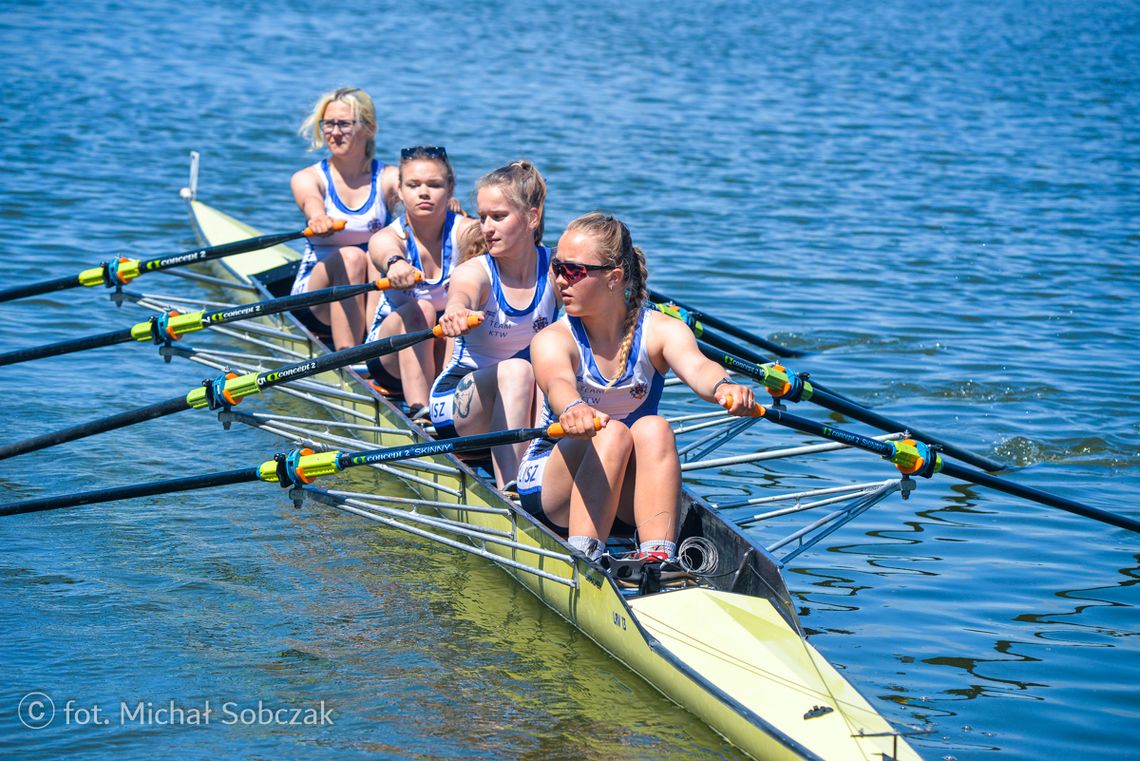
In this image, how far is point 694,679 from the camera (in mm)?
4789

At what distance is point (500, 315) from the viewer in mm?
6566

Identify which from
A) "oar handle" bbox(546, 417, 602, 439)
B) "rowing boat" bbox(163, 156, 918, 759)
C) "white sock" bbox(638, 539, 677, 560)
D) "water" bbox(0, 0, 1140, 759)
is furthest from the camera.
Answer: "white sock" bbox(638, 539, 677, 560)

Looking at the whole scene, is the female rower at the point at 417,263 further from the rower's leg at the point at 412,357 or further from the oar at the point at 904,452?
the oar at the point at 904,452

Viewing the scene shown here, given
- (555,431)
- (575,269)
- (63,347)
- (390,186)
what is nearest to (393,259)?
(390,186)

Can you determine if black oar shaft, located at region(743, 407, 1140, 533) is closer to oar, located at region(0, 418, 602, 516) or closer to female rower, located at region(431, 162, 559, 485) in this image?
oar, located at region(0, 418, 602, 516)

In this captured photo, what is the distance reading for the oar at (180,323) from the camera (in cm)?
753

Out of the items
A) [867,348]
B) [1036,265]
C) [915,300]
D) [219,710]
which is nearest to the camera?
[219,710]

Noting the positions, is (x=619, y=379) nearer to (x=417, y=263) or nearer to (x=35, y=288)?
(x=417, y=263)

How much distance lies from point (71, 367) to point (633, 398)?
18.9 ft

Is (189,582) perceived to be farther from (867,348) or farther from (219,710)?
(867,348)

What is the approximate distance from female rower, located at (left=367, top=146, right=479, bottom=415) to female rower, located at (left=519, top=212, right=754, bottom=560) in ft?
6.17

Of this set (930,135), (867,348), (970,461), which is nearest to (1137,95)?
(930,135)

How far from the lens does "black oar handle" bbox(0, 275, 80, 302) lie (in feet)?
28.1

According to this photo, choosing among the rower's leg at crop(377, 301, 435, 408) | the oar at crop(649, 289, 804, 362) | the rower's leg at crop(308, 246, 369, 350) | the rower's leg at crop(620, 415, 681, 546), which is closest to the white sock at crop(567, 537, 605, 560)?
the rower's leg at crop(620, 415, 681, 546)
